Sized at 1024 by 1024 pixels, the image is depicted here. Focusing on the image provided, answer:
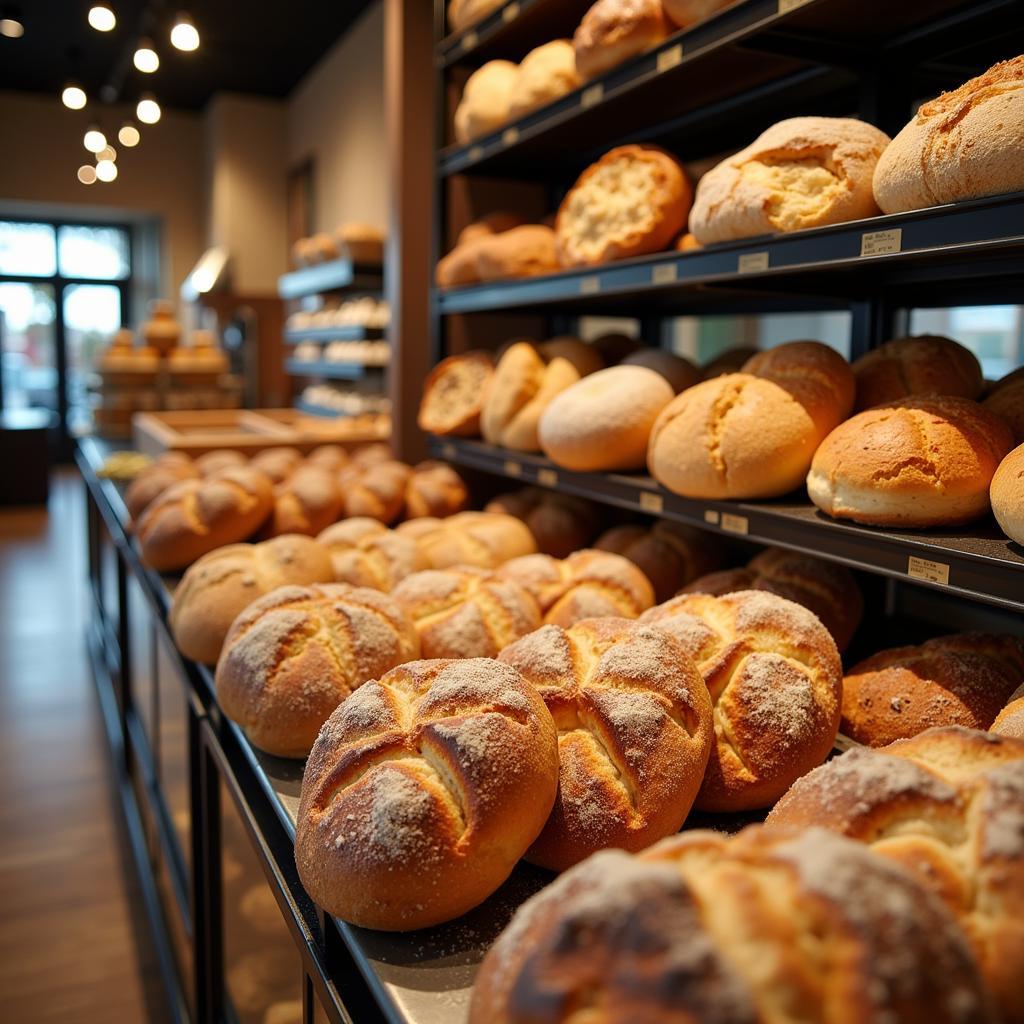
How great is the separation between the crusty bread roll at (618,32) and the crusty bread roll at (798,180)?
52 cm

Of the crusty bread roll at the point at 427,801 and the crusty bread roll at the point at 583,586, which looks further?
the crusty bread roll at the point at 583,586

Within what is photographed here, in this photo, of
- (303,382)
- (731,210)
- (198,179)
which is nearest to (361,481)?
(731,210)

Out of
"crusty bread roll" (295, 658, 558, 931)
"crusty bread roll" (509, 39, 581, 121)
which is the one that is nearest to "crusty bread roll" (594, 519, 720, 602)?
"crusty bread roll" (295, 658, 558, 931)

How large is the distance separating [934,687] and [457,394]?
6.03 ft

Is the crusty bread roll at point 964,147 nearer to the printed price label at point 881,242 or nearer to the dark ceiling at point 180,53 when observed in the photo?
the printed price label at point 881,242

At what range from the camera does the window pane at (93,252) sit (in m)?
11.2

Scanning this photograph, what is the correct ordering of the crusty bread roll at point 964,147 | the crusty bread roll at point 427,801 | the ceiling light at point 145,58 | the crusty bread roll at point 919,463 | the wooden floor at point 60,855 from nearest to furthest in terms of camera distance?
1. the crusty bread roll at point 427,801
2. the crusty bread roll at point 964,147
3. the crusty bread roll at point 919,463
4. the wooden floor at point 60,855
5. the ceiling light at point 145,58

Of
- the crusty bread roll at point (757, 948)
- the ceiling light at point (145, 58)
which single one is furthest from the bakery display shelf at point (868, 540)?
the ceiling light at point (145, 58)

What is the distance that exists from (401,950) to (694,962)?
0.53 metres

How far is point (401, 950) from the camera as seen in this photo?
0.98 meters

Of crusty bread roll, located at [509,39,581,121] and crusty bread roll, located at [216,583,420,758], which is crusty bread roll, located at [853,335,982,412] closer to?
crusty bread roll, located at [216,583,420,758]

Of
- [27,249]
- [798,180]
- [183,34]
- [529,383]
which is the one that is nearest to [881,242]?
[798,180]

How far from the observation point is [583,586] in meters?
1.85

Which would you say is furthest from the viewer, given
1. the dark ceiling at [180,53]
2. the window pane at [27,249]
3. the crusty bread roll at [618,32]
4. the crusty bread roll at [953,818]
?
the window pane at [27,249]
